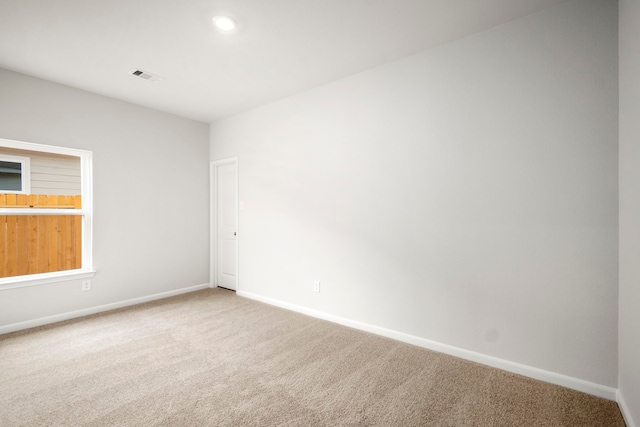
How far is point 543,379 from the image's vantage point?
2.23 m

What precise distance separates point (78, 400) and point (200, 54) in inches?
117

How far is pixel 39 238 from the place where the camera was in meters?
3.54

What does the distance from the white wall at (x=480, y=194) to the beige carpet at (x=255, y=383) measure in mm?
374

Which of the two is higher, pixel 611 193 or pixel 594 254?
pixel 611 193

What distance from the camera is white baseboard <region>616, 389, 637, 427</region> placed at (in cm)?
171

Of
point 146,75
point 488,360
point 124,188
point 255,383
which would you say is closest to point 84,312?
point 124,188

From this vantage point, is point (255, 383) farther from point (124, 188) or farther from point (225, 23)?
point (124, 188)

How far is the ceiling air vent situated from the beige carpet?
9.14ft

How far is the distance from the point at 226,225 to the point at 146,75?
95.6 inches

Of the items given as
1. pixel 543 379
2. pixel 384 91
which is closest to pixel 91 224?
pixel 384 91

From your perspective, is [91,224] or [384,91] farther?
[91,224]

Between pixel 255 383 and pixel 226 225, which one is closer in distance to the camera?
pixel 255 383

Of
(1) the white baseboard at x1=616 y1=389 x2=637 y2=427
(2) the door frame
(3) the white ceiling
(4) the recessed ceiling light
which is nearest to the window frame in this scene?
(3) the white ceiling

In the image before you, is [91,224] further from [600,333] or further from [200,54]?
[600,333]
